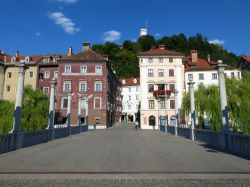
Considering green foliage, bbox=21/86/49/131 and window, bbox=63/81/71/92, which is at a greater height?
window, bbox=63/81/71/92

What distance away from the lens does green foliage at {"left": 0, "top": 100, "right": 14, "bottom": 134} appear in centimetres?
2490

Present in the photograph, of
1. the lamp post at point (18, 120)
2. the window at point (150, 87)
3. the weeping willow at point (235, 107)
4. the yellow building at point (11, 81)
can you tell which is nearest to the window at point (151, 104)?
the window at point (150, 87)

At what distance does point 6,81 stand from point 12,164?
47276 millimetres

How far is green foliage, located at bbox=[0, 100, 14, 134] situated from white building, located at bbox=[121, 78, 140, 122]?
5154 cm

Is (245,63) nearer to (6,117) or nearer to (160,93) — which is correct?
(160,93)

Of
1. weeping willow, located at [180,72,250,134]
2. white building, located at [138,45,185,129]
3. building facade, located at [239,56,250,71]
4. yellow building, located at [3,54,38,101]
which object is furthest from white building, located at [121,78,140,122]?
weeping willow, located at [180,72,250,134]

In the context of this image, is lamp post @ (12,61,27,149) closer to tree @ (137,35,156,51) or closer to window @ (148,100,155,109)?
window @ (148,100,155,109)

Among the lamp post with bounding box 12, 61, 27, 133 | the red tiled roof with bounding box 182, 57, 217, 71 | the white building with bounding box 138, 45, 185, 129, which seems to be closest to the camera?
the lamp post with bounding box 12, 61, 27, 133

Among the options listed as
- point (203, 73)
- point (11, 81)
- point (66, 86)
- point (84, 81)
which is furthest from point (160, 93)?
point (11, 81)

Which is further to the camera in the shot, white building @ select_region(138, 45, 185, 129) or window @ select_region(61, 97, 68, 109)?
window @ select_region(61, 97, 68, 109)

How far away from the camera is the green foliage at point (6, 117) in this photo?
81.7 ft

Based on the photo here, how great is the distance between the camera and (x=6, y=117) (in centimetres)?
2569

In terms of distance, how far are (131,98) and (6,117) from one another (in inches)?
2116

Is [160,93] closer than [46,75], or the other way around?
[160,93]
